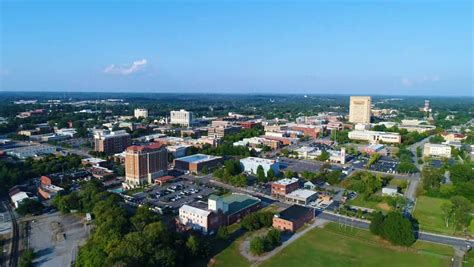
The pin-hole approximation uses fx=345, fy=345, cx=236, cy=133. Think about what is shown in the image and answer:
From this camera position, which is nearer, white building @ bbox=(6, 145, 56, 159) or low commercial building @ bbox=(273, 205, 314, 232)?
low commercial building @ bbox=(273, 205, 314, 232)

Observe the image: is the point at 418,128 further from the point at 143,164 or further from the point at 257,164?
the point at 143,164

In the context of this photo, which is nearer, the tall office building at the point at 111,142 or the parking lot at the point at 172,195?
the parking lot at the point at 172,195

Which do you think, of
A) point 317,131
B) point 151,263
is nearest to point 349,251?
point 151,263

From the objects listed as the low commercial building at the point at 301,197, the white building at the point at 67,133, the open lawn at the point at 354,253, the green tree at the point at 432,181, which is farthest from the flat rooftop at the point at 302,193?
the white building at the point at 67,133

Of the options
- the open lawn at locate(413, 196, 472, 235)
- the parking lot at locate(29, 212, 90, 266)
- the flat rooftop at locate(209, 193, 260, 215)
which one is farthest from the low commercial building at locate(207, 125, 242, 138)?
the parking lot at locate(29, 212, 90, 266)

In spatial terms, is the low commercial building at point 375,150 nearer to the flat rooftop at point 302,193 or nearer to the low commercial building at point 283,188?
the low commercial building at point 283,188

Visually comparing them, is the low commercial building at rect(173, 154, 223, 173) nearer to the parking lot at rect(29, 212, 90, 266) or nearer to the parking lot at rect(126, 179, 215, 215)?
the parking lot at rect(126, 179, 215, 215)
